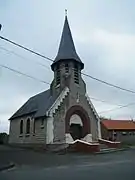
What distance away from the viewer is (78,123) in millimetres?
28578

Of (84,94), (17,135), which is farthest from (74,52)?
(17,135)

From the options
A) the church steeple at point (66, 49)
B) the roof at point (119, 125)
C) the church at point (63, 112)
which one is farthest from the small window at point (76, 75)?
the roof at point (119, 125)

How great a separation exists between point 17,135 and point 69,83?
9908 millimetres

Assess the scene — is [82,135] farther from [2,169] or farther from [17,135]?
[2,169]

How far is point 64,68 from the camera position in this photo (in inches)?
1139

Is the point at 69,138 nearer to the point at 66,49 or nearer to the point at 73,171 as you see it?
the point at 66,49

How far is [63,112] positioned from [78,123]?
9.43 ft

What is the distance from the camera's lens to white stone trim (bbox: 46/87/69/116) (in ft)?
84.1

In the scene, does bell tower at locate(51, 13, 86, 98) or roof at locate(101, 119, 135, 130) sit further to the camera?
roof at locate(101, 119, 135, 130)

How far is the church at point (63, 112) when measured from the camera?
85.0 ft

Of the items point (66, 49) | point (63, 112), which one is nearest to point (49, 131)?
point (63, 112)

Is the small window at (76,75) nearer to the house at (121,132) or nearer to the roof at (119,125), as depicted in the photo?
the house at (121,132)

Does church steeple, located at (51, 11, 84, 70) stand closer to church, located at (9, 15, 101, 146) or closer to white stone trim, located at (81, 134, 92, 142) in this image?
church, located at (9, 15, 101, 146)

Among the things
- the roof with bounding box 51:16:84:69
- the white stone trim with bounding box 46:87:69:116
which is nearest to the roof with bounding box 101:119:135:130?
the roof with bounding box 51:16:84:69
